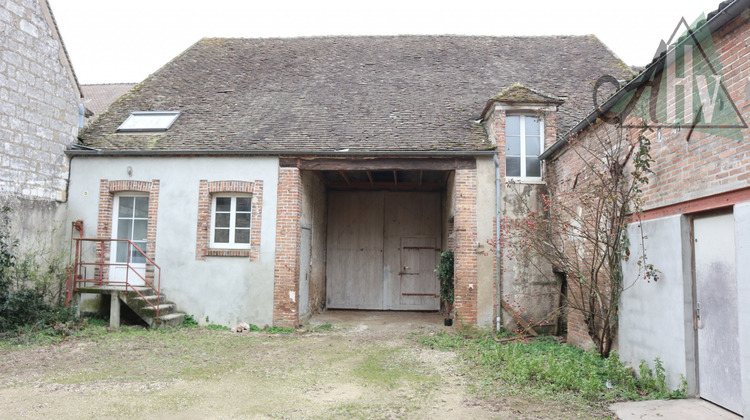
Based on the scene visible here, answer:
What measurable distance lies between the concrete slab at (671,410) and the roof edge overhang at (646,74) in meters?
3.56

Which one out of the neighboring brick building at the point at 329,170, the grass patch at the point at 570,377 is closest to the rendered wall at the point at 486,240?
the neighboring brick building at the point at 329,170

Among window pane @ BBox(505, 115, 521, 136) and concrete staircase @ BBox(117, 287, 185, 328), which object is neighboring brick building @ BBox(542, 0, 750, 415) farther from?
concrete staircase @ BBox(117, 287, 185, 328)

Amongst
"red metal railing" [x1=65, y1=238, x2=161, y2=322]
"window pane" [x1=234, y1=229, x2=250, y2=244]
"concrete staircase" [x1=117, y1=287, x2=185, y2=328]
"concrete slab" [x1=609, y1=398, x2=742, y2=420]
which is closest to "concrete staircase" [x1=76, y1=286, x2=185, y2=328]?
"concrete staircase" [x1=117, y1=287, x2=185, y2=328]

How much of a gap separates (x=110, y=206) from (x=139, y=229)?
75 centimetres

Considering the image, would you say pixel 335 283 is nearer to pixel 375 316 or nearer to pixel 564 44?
pixel 375 316

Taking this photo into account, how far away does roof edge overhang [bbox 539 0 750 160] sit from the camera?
13.8ft

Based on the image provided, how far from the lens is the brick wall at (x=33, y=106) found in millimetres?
8766

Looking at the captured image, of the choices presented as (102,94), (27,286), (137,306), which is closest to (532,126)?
(137,306)

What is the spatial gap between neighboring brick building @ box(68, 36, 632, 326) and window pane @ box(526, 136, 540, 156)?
0.04 m

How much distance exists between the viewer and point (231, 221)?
33.0ft

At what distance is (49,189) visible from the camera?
972 centimetres

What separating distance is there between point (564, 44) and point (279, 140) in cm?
883

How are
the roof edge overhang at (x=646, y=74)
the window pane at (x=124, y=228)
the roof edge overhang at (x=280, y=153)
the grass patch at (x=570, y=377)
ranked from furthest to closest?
1. the window pane at (x=124, y=228)
2. the roof edge overhang at (x=280, y=153)
3. the grass patch at (x=570, y=377)
4. the roof edge overhang at (x=646, y=74)

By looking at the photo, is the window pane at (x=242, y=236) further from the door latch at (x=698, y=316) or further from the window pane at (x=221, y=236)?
the door latch at (x=698, y=316)
